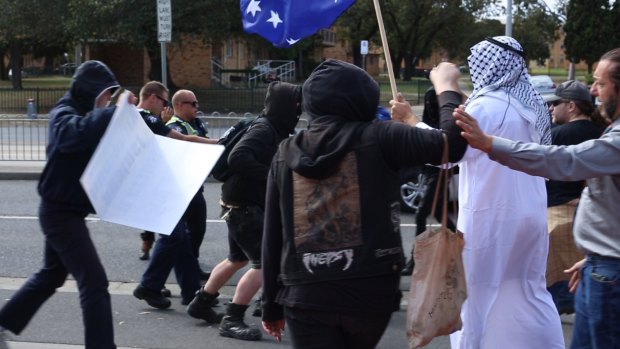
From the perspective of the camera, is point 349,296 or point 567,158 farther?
point 567,158

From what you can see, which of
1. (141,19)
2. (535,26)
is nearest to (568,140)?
(141,19)

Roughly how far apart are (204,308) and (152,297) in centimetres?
54

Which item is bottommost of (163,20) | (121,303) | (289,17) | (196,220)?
(121,303)

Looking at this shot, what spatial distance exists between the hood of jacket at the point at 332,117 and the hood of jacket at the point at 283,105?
2419 mm

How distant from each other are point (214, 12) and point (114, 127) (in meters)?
28.2

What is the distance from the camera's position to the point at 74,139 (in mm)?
4922

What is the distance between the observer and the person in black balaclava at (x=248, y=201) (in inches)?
240

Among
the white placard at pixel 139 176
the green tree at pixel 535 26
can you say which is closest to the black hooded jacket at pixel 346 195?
the white placard at pixel 139 176

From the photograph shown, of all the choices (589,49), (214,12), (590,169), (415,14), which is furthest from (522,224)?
(415,14)

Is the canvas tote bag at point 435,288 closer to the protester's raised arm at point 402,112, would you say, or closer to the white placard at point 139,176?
the protester's raised arm at point 402,112

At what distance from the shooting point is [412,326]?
3.60 m

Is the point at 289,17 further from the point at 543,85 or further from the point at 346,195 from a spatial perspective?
the point at 543,85

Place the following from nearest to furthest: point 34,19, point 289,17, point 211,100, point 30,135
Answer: point 289,17 → point 30,135 → point 211,100 → point 34,19

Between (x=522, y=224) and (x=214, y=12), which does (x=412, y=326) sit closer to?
(x=522, y=224)
